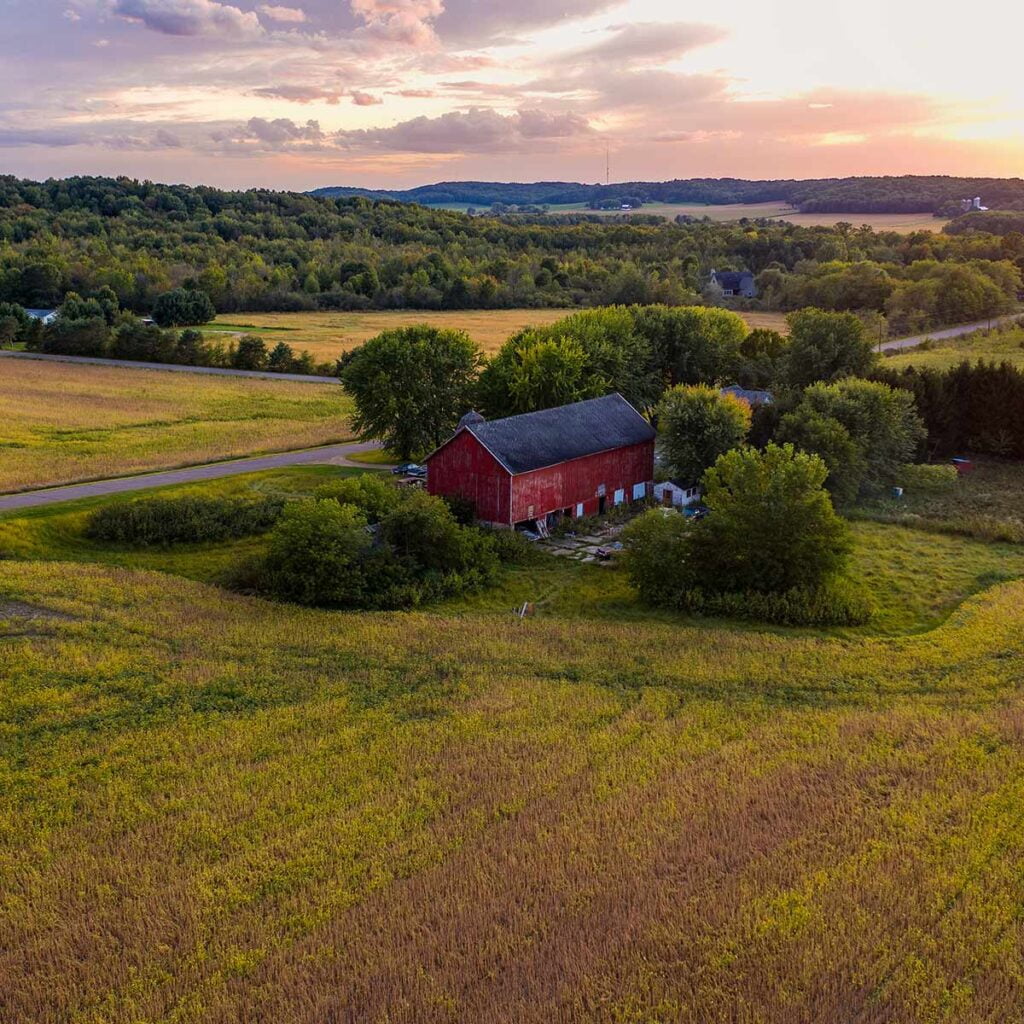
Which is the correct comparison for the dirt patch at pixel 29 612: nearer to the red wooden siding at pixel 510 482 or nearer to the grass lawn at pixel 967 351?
the red wooden siding at pixel 510 482

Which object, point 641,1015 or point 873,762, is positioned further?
point 873,762

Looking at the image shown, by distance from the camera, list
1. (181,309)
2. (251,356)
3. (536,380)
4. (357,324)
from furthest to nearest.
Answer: (357,324)
(181,309)
(251,356)
(536,380)

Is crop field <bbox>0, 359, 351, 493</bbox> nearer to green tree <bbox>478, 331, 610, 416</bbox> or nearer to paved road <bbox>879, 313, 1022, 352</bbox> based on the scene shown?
green tree <bbox>478, 331, 610, 416</bbox>

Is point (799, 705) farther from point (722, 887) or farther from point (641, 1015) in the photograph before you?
point (641, 1015)

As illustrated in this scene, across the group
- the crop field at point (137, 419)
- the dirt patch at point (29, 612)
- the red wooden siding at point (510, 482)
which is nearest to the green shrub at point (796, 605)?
the red wooden siding at point (510, 482)

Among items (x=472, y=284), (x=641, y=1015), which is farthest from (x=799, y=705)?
(x=472, y=284)

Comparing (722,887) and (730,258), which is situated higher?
(730,258)

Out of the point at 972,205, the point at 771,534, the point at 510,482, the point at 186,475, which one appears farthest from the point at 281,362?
the point at 972,205

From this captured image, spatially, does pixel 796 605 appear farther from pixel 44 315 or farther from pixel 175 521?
pixel 44 315
